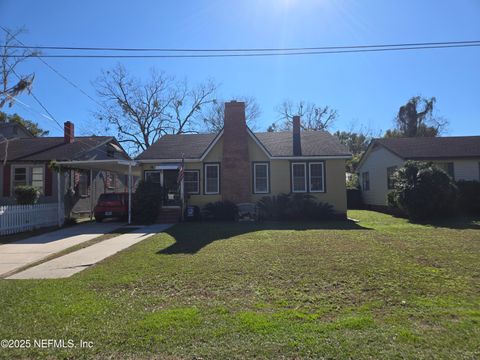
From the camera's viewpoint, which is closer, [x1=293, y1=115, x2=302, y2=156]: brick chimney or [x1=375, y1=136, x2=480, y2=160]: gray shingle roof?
[x1=293, y1=115, x2=302, y2=156]: brick chimney

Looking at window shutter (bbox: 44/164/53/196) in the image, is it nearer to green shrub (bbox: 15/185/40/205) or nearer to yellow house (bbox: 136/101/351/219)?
green shrub (bbox: 15/185/40/205)

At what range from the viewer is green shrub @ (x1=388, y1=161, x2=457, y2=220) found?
16.2 m

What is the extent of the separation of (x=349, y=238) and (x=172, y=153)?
11.8 meters

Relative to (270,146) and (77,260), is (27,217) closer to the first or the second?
(77,260)

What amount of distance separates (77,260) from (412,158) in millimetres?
18485

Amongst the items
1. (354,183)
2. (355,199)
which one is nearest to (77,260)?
(355,199)

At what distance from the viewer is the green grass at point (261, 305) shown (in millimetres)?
3775

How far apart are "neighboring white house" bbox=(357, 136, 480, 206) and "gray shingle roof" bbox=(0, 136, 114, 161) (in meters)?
18.7

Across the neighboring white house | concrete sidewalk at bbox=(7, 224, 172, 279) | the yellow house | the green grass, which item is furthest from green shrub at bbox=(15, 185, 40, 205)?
the neighboring white house

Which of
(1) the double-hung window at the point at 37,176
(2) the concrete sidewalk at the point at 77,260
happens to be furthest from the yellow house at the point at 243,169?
(2) the concrete sidewalk at the point at 77,260

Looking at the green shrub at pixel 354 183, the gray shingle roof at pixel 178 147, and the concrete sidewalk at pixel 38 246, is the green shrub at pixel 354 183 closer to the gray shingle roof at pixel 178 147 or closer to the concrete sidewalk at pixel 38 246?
the gray shingle roof at pixel 178 147

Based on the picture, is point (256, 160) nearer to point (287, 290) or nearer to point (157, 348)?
point (287, 290)

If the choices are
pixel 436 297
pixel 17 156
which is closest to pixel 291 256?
pixel 436 297

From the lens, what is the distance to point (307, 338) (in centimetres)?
393
